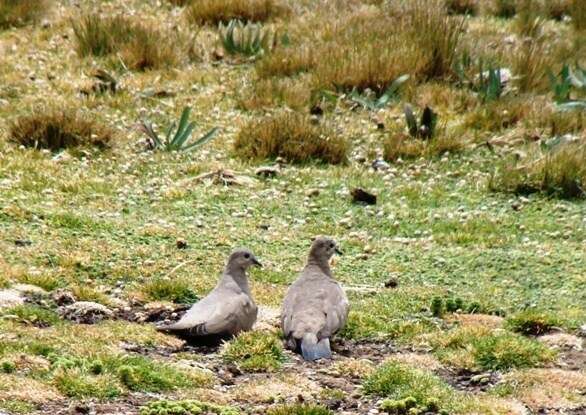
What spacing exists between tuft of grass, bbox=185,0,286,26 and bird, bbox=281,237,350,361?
33.5 ft

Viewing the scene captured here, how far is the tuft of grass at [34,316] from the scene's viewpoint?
29.7 ft

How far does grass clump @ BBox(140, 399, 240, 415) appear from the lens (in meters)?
7.27

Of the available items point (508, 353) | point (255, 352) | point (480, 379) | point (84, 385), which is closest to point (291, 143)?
point (255, 352)

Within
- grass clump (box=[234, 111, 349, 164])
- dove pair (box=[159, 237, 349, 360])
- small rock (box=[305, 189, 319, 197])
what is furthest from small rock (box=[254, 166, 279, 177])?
dove pair (box=[159, 237, 349, 360])

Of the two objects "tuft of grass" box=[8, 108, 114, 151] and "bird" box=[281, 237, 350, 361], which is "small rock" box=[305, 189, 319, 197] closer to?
"tuft of grass" box=[8, 108, 114, 151]

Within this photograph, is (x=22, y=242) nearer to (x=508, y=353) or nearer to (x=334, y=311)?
(x=334, y=311)

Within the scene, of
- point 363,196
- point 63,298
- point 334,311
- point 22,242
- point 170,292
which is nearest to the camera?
point 334,311

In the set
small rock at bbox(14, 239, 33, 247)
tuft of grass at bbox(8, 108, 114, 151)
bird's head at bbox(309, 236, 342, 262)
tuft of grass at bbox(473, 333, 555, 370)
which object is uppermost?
bird's head at bbox(309, 236, 342, 262)

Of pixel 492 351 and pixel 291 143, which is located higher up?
pixel 492 351

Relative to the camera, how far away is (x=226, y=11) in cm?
1925

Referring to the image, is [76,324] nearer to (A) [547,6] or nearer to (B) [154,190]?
(B) [154,190]

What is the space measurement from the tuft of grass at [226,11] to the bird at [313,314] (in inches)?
402

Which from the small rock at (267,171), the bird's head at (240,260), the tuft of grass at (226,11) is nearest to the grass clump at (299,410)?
the bird's head at (240,260)

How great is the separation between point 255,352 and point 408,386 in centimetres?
117
